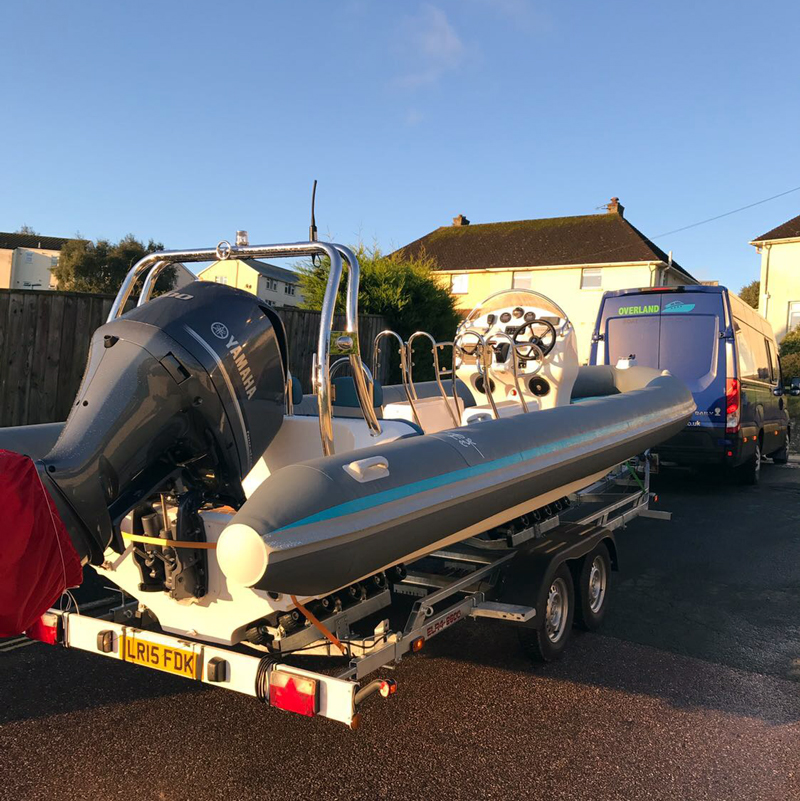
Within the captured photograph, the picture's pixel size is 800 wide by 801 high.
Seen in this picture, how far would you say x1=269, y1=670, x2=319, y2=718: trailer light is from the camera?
2545 millimetres

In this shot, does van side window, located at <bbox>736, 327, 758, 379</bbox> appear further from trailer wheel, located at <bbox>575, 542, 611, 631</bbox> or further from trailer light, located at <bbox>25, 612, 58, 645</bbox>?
trailer light, located at <bbox>25, 612, 58, 645</bbox>

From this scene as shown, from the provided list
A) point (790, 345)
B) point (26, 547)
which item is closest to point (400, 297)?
point (26, 547)

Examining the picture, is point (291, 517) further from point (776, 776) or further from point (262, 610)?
point (776, 776)

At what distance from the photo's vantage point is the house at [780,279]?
2547 centimetres

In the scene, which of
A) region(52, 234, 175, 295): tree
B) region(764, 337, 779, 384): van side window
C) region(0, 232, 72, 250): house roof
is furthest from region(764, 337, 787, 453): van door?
region(0, 232, 72, 250): house roof

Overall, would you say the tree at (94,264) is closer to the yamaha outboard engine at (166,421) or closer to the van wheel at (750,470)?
the van wheel at (750,470)

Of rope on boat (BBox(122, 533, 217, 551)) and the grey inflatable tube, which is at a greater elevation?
the grey inflatable tube

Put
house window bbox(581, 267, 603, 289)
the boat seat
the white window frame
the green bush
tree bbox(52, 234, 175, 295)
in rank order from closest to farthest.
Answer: the boat seat
the green bush
house window bbox(581, 267, 603, 289)
the white window frame
tree bbox(52, 234, 175, 295)

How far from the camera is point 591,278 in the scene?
27.6m

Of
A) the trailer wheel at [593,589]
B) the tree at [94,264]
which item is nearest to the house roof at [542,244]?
the tree at [94,264]

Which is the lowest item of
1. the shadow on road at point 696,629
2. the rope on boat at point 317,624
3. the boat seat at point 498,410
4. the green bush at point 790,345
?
the shadow on road at point 696,629

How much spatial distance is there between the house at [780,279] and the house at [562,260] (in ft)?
10.7

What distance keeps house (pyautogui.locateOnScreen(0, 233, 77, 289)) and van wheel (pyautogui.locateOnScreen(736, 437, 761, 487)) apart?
175 feet

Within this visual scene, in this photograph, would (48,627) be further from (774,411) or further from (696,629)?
(774,411)
